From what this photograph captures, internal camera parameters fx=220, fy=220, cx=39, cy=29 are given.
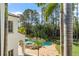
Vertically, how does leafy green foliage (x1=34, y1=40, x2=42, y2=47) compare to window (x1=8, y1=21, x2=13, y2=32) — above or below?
below

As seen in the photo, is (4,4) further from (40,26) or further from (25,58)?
(25,58)

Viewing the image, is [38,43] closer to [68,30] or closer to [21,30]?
[21,30]

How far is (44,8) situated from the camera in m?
4.77

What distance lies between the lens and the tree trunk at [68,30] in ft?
15.2

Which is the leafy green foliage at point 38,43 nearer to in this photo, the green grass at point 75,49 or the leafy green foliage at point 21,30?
the leafy green foliage at point 21,30

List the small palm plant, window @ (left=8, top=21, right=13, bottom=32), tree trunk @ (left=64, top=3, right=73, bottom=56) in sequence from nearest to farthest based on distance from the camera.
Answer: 1. tree trunk @ (left=64, top=3, right=73, bottom=56)
2. the small palm plant
3. window @ (left=8, top=21, right=13, bottom=32)

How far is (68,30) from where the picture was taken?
4.63 m

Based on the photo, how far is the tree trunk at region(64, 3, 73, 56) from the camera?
462 centimetres

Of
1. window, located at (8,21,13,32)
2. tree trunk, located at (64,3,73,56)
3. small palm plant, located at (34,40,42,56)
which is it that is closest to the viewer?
tree trunk, located at (64,3,73,56)

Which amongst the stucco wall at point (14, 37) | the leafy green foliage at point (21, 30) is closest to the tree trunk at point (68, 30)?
the leafy green foliage at point (21, 30)

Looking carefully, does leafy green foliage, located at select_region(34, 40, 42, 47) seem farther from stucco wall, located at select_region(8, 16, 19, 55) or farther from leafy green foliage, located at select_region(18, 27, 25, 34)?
stucco wall, located at select_region(8, 16, 19, 55)

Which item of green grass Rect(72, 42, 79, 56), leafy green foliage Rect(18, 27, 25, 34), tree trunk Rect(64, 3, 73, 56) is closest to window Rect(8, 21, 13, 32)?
leafy green foliage Rect(18, 27, 25, 34)

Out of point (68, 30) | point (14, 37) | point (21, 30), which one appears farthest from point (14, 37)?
point (68, 30)

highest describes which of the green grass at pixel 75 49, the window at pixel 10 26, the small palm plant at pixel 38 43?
the window at pixel 10 26
